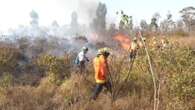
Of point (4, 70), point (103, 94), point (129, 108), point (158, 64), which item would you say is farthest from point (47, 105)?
point (4, 70)

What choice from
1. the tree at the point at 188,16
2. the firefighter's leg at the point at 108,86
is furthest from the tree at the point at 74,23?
the firefighter's leg at the point at 108,86

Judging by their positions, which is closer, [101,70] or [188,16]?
[101,70]

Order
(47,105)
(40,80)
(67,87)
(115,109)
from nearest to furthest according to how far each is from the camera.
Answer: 1. (115,109)
2. (47,105)
3. (67,87)
4. (40,80)

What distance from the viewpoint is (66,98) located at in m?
16.4

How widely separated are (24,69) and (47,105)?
8470 mm

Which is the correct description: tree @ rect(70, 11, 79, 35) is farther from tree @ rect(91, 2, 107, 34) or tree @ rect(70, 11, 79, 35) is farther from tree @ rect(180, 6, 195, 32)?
tree @ rect(180, 6, 195, 32)

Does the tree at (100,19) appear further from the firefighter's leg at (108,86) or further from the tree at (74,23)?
the firefighter's leg at (108,86)

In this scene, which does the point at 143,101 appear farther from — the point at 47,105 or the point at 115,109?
the point at 47,105

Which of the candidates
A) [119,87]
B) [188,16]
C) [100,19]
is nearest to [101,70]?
[119,87]

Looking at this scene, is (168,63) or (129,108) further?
(129,108)

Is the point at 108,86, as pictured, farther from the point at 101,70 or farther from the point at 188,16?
the point at 188,16

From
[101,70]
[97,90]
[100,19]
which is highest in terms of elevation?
[100,19]

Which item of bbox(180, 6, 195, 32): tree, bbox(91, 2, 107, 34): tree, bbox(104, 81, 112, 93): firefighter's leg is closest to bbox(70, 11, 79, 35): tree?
bbox(91, 2, 107, 34): tree

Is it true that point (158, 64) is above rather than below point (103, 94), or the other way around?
above
